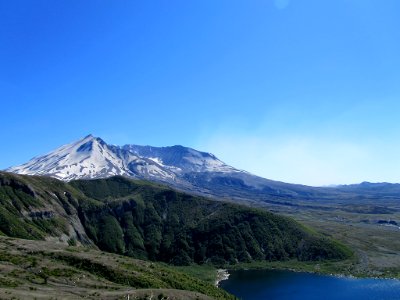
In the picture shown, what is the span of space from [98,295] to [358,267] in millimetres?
140200

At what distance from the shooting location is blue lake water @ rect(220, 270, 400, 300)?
14069cm

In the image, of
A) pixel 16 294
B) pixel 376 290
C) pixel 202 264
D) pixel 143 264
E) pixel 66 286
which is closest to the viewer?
pixel 16 294

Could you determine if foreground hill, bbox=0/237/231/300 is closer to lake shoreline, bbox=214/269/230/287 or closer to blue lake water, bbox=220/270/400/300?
blue lake water, bbox=220/270/400/300

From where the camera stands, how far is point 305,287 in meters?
155

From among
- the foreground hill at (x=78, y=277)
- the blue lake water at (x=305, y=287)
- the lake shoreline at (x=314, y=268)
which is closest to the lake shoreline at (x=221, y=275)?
the blue lake water at (x=305, y=287)

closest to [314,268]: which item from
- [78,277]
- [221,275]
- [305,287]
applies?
[305,287]

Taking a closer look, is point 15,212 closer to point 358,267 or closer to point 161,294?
point 161,294

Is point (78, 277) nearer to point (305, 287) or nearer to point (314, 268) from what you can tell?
point (305, 287)

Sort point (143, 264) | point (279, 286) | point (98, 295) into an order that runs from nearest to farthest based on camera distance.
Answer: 1. point (98, 295)
2. point (143, 264)
3. point (279, 286)

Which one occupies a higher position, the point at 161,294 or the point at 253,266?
the point at 161,294

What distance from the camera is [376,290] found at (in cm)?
14562

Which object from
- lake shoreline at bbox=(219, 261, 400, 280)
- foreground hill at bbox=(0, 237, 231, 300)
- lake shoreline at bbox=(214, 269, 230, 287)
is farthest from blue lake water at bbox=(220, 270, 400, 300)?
foreground hill at bbox=(0, 237, 231, 300)

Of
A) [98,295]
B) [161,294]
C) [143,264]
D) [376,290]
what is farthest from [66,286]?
[376,290]

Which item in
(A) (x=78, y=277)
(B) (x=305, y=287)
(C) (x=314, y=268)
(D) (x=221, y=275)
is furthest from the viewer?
(C) (x=314, y=268)
